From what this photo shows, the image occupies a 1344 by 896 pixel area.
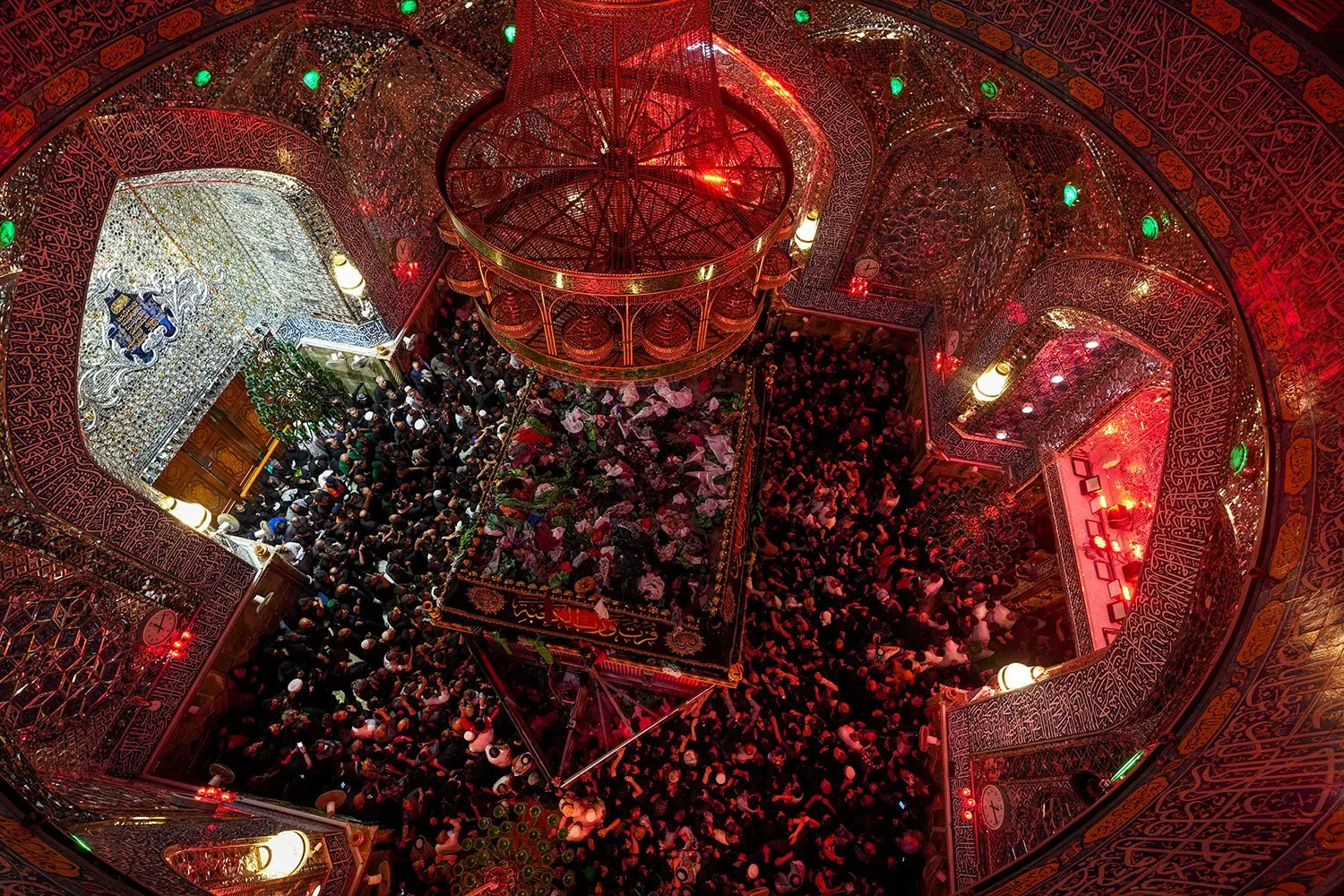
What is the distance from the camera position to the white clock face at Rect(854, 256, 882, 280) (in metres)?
8.81

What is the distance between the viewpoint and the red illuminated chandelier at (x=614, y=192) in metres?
3.68

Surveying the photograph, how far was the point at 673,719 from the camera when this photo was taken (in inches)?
251

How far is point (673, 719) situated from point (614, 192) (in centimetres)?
471

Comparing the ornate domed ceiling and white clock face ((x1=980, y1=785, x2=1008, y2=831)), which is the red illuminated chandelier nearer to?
the ornate domed ceiling

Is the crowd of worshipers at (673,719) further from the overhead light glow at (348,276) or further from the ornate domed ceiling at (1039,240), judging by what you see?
the overhead light glow at (348,276)

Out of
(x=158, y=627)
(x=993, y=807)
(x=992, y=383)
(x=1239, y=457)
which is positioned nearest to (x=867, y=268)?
(x=992, y=383)

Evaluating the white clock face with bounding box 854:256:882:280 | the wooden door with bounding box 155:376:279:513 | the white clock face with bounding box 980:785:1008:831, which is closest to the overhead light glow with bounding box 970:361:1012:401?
the white clock face with bounding box 854:256:882:280

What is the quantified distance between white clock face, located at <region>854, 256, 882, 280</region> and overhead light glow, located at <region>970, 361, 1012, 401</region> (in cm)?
211

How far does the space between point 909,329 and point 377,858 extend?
840cm

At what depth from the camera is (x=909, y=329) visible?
30.6 feet

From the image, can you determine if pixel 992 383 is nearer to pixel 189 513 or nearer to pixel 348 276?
pixel 348 276

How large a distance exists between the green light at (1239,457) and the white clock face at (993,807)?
2.87 meters

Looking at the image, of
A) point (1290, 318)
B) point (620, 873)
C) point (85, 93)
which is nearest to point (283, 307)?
point (85, 93)

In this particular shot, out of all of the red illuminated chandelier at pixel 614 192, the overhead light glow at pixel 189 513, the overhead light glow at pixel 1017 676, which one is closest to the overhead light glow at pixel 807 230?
the red illuminated chandelier at pixel 614 192
